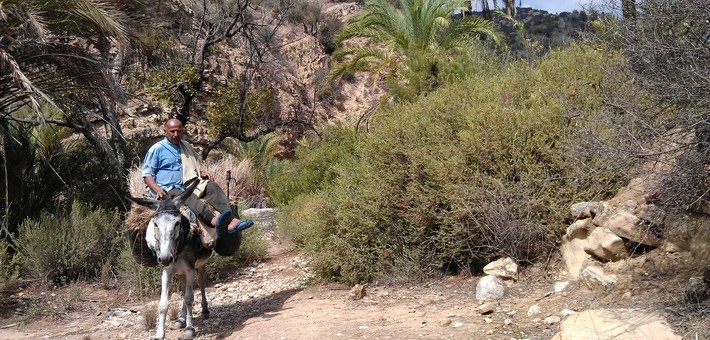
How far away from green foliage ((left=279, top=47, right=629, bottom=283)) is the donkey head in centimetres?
284

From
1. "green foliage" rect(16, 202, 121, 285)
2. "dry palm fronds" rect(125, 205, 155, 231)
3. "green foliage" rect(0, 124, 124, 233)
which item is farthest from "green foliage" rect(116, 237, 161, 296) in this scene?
"dry palm fronds" rect(125, 205, 155, 231)

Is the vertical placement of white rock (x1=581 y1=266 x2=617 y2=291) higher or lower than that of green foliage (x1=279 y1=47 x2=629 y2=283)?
lower

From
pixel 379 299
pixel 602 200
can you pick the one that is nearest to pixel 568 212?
pixel 602 200

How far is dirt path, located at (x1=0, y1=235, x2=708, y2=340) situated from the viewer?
21.5ft

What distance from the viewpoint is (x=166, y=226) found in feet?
22.5

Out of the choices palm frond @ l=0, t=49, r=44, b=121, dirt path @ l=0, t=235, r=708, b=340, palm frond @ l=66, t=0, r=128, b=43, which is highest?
palm frond @ l=66, t=0, r=128, b=43

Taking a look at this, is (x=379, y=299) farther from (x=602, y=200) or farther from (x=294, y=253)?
(x=294, y=253)

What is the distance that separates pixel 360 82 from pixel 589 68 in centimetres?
2880

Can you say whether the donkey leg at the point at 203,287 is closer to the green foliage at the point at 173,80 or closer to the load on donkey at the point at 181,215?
the load on donkey at the point at 181,215

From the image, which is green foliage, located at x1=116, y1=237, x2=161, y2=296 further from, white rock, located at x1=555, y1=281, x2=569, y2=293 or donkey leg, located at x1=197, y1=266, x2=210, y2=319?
white rock, located at x1=555, y1=281, x2=569, y2=293

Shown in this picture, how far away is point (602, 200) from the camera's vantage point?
25.6 ft

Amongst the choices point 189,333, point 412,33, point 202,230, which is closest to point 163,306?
point 189,333

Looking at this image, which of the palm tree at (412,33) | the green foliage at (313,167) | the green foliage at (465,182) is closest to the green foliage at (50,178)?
the green foliage at (465,182)

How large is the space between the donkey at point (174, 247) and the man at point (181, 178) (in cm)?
29
